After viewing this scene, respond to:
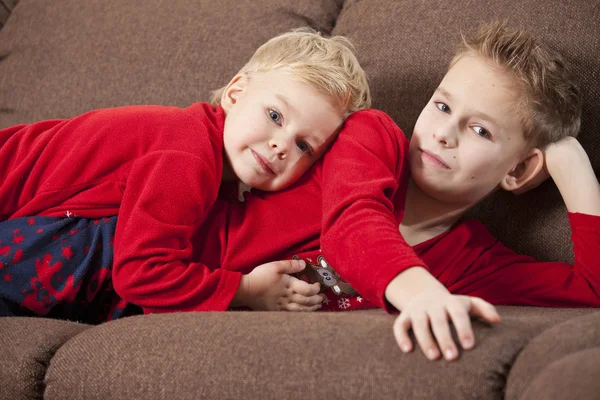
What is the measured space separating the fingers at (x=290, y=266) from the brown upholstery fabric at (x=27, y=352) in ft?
1.21

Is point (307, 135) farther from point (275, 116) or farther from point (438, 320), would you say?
point (438, 320)

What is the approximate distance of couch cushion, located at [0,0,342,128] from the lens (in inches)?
64.9

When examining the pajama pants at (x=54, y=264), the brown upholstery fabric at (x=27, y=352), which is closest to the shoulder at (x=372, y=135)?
the pajama pants at (x=54, y=264)

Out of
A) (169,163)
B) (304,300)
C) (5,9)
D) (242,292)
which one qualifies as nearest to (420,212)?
(304,300)

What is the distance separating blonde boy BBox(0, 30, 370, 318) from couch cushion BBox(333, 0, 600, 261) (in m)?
0.17

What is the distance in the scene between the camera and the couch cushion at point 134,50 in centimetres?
165

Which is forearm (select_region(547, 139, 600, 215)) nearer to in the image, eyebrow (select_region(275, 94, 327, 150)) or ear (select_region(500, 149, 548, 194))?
ear (select_region(500, 149, 548, 194))

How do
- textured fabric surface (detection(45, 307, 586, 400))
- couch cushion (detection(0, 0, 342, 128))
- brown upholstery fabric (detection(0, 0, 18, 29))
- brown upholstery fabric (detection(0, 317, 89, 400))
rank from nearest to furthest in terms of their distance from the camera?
textured fabric surface (detection(45, 307, 586, 400))
brown upholstery fabric (detection(0, 317, 89, 400))
couch cushion (detection(0, 0, 342, 128))
brown upholstery fabric (detection(0, 0, 18, 29))

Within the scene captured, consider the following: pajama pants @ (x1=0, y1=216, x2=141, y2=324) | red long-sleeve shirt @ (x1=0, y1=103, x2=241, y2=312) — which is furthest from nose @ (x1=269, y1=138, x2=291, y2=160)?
pajama pants @ (x1=0, y1=216, x2=141, y2=324)

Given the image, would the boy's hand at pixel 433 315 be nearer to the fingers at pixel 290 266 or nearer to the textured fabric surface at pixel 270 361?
the textured fabric surface at pixel 270 361

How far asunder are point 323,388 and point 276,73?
72 cm

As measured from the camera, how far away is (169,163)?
1084 mm

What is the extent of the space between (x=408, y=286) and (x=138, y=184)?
537 mm

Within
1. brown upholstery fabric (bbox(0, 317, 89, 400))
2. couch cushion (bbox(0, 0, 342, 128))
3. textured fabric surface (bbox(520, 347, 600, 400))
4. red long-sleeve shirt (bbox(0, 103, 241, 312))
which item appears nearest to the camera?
textured fabric surface (bbox(520, 347, 600, 400))
